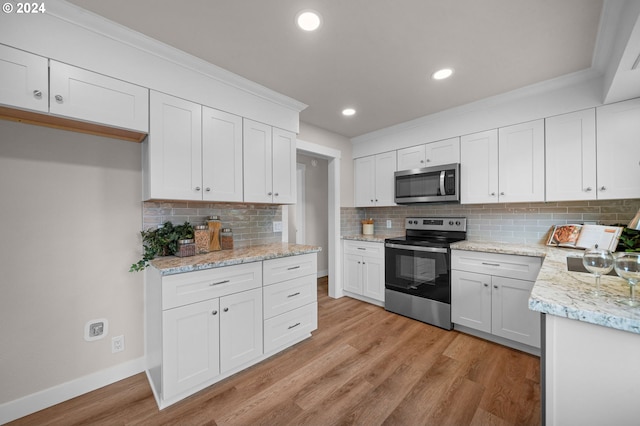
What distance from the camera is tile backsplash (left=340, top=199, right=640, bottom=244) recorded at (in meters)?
2.30

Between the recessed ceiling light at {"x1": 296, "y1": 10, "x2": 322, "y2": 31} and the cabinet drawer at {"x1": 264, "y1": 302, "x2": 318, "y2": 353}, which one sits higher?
the recessed ceiling light at {"x1": 296, "y1": 10, "x2": 322, "y2": 31}

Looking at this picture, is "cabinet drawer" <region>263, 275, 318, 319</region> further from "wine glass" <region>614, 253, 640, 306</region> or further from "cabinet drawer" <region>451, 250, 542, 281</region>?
"wine glass" <region>614, 253, 640, 306</region>

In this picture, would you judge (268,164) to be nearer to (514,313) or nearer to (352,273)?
(352,273)

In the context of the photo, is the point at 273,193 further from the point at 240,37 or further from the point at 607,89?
the point at 607,89

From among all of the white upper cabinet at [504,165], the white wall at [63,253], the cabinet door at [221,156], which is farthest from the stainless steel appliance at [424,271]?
the white wall at [63,253]

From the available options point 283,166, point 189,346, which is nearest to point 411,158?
point 283,166

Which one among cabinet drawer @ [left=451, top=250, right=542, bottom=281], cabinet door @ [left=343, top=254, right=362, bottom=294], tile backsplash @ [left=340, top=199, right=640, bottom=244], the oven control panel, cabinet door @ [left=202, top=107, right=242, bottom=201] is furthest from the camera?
cabinet door @ [left=343, top=254, right=362, bottom=294]

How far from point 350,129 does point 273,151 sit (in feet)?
4.90

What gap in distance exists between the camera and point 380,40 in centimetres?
174

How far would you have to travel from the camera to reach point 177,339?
1657 millimetres

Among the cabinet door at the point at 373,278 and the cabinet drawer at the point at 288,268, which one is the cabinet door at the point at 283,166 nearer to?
the cabinet drawer at the point at 288,268

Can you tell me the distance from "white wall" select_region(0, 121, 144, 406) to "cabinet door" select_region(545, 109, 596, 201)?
3684 millimetres

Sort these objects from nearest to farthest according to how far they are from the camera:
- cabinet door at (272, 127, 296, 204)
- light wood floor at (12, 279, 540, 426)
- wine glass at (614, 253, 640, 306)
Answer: wine glass at (614, 253, 640, 306)
light wood floor at (12, 279, 540, 426)
cabinet door at (272, 127, 296, 204)

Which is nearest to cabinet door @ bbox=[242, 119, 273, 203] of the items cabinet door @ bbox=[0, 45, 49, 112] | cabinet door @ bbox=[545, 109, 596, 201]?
cabinet door @ bbox=[0, 45, 49, 112]
